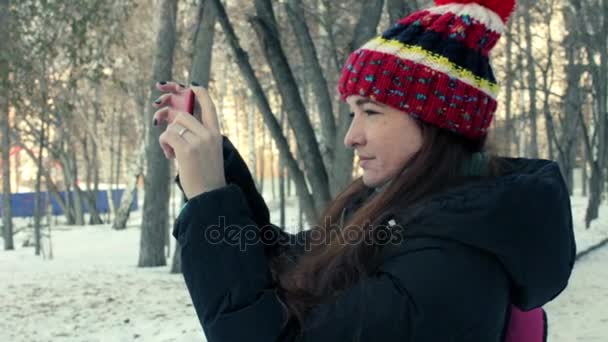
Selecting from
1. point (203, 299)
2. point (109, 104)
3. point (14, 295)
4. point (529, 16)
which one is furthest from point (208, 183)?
point (109, 104)

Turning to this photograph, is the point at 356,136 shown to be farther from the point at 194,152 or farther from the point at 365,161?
the point at 194,152

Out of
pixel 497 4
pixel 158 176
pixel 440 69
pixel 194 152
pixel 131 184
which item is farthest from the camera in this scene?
pixel 131 184

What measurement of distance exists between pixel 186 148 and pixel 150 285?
31.2 feet

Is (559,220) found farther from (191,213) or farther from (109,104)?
(109,104)

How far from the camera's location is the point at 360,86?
1.35 m

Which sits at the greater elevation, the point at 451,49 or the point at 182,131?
the point at 451,49

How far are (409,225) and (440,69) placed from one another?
0.35m

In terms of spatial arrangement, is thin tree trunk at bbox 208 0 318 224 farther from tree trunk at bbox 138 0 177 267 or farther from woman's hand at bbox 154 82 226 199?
tree trunk at bbox 138 0 177 267

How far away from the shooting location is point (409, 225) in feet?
3.72

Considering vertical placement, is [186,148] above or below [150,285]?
above

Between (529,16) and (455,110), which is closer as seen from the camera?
(455,110)

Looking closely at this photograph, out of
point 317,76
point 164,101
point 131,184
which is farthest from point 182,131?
point 131,184

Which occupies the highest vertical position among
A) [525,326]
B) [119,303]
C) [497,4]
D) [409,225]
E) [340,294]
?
[497,4]

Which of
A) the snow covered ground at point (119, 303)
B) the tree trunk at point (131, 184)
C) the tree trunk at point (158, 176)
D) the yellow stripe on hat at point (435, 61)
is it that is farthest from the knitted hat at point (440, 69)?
the tree trunk at point (131, 184)
